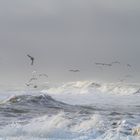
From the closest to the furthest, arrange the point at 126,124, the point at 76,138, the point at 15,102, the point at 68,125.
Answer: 1. the point at 76,138
2. the point at 68,125
3. the point at 126,124
4. the point at 15,102

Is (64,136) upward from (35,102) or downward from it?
downward

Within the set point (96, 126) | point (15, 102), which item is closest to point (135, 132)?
point (96, 126)

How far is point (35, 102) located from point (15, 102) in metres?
3.22

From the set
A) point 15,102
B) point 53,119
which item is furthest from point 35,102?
point 53,119

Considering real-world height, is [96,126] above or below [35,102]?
below

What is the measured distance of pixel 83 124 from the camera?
137 ft

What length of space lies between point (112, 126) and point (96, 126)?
74.1 inches

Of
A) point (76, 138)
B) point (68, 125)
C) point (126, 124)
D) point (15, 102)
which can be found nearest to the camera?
point (76, 138)

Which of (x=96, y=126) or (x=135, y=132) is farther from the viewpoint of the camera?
(x=96, y=126)

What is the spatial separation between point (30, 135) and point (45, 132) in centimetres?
175

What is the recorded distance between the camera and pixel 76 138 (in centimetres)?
3559

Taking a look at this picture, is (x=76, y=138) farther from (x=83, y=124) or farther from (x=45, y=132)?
(x=83, y=124)

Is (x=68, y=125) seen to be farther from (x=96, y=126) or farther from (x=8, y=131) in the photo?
(x=8, y=131)

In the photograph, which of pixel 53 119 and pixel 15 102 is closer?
pixel 53 119
